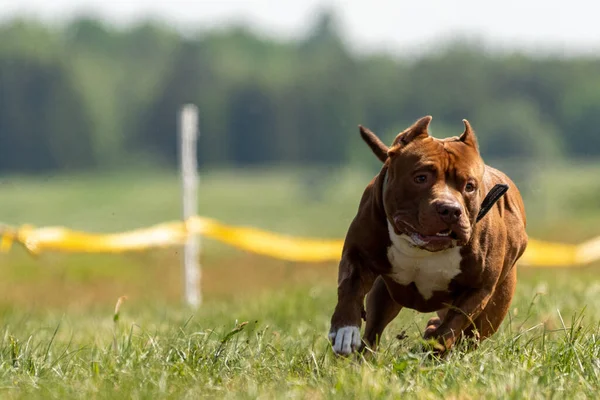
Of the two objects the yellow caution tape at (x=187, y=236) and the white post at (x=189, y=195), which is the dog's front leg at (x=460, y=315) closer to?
the yellow caution tape at (x=187, y=236)

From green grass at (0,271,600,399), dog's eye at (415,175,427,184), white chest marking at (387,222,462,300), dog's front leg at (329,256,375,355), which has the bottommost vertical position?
green grass at (0,271,600,399)

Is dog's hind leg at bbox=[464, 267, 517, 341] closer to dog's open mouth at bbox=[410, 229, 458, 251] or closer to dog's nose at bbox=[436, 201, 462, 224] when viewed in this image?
dog's open mouth at bbox=[410, 229, 458, 251]

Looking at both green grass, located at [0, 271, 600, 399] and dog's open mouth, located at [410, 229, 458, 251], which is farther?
dog's open mouth, located at [410, 229, 458, 251]

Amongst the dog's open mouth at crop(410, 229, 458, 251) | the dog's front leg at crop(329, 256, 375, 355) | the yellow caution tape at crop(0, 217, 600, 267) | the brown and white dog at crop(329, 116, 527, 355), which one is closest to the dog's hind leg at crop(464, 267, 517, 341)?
the brown and white dog at crop(329, 116, 527, 355)

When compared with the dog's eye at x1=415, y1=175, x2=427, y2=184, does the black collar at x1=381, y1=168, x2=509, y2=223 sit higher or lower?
lower

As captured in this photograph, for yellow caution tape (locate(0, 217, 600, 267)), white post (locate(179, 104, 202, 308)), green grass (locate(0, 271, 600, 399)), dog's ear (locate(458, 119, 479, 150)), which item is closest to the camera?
green grass (locate(0, 271, 600, 399))

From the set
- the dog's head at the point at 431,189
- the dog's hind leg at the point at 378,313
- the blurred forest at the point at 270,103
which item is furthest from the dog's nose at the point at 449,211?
the blurred forest at the point at 270,103

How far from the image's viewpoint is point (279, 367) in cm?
452

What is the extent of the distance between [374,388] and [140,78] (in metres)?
95.1

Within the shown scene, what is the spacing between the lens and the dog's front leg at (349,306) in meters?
4.59

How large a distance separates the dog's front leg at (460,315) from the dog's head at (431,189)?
0.38m

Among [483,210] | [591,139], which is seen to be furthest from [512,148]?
[483,210]

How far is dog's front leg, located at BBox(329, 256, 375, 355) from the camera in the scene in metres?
4.59

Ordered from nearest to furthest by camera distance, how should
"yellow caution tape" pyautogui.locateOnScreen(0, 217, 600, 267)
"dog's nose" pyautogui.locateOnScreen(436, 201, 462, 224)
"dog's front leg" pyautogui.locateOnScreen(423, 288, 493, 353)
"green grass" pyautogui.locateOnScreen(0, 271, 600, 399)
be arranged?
"green grass" pyautogui.locateOnScreen(0, 271, 600, 399) → "dog's nose" pyautogui.locateOnScreen(436, 201, 462, 224) → "dog's front leg" pyautogui.locateOnScreen(423, 288, 493, 353) → "yellow caution tape" pyautogui.locateOnScreen(0, 217, 600, 267)
